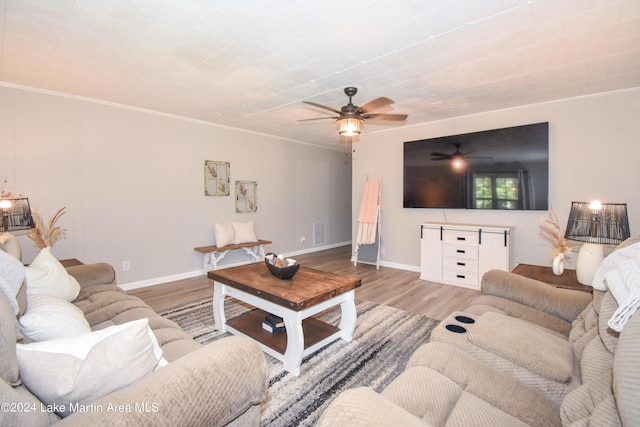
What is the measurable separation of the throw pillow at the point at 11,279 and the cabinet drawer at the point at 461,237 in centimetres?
430

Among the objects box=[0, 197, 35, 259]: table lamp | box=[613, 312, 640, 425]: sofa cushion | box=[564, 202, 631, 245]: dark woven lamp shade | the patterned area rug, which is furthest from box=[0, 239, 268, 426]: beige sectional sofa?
box=[564, 202, 631, 245]: dark woven lamp shade

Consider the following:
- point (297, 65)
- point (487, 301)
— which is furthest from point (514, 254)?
point (297, 65)

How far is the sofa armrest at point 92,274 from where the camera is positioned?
250 centimetres

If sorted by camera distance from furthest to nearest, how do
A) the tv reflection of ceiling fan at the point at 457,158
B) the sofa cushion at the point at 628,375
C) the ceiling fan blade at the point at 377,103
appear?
the tv reflection of ceiling fan at the point at 457,158 < the ceiling fan blade at the point at 377,103 < the sofa cushion at the point at 628,375

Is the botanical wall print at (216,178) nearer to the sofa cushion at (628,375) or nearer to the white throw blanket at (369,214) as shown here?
the white throw blanket at (369,214)

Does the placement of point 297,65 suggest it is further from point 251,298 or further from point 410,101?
point 251,298

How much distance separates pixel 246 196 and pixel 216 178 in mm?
653

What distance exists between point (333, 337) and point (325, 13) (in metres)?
2.39

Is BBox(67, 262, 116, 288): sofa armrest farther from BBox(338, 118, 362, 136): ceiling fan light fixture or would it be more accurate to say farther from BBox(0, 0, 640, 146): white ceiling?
BBox(338, 118, 362, 136): ceiling fan light fixture

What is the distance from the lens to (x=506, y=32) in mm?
2215

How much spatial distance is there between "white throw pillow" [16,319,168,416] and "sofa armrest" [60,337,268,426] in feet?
0.21

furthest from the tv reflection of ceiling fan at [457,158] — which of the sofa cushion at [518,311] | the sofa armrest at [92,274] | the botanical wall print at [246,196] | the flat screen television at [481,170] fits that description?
the sofa armrest at [92,274]

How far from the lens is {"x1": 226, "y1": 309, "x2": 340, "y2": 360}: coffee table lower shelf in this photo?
2.27 m

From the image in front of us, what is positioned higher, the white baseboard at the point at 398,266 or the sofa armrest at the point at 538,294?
the sofa armrest at the point at 538,294
